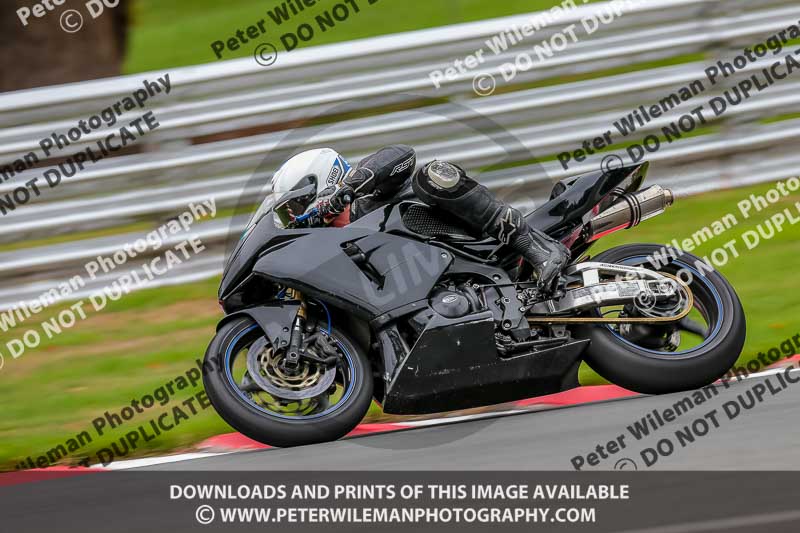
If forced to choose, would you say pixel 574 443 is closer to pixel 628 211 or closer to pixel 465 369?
pixel 465 369

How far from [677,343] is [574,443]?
91 centimetres

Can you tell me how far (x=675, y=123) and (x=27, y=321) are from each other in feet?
15.4

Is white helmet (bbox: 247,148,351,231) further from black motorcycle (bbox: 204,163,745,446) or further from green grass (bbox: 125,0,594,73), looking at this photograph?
green grass (bbox: 125,0,594,73)

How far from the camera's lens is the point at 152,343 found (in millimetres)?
6848

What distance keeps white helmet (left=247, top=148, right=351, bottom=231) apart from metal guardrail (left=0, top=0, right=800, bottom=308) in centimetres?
235

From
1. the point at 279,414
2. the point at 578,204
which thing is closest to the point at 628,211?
the point at 578,204

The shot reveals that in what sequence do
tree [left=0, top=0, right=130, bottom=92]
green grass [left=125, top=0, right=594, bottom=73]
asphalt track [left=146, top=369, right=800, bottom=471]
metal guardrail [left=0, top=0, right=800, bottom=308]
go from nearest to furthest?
asphalt track [left=146, top=369, right=800, bottom=471]
metal guardrail [left=0, top=0, right=800, bottom=308]
tree [left=0, top=0, right=130, bottom=92]
green grass [left=125, top=0, right=594, bottom=73]

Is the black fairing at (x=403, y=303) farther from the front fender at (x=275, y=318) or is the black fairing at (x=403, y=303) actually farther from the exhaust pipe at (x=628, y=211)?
the exhaust pipe at (x=628, y=211)

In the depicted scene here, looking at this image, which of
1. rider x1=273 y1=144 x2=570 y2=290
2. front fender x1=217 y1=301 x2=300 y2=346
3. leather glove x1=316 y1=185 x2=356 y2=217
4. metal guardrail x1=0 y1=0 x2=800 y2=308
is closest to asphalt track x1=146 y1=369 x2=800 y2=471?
front fender x1=217 y1=301 x2=300 y2=346

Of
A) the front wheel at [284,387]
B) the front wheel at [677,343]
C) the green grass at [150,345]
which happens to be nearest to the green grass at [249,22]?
the green grass at [150,345]

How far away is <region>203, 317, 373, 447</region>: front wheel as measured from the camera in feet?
14.9

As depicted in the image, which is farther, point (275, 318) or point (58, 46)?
point (58, 46)

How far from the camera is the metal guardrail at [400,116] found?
718cm

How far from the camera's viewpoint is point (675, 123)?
7586 millimetres
